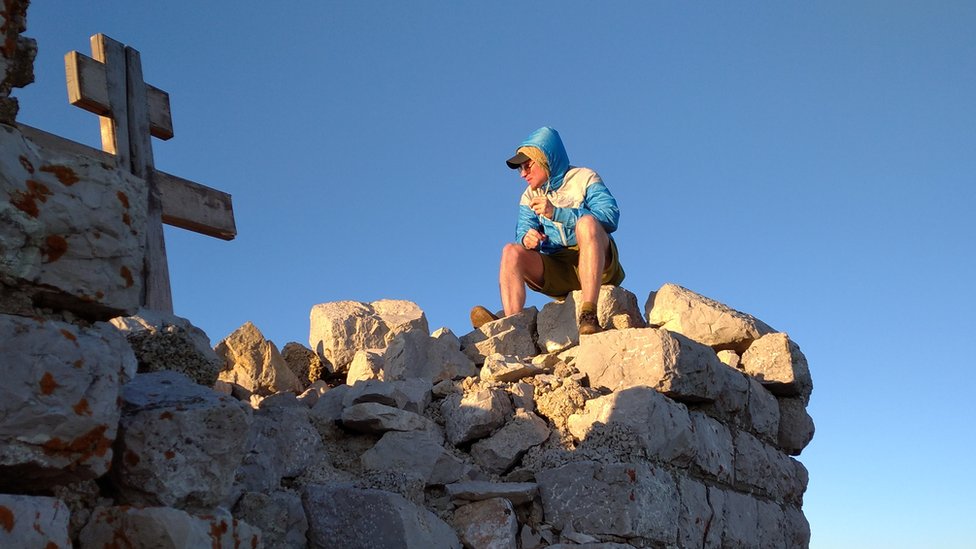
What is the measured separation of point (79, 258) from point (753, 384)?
4140 mm

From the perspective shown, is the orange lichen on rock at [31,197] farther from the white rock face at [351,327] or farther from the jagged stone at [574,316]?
the jagged stone at [574,316]

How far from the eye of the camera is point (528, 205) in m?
6.25

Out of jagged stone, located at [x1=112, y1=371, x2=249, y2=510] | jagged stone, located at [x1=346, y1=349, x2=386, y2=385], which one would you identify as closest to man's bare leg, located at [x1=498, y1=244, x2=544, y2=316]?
jagged stone, located at [x1=346, y1=349, x2=386, y2=385]

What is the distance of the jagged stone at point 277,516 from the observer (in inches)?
137

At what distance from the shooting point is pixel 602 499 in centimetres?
430

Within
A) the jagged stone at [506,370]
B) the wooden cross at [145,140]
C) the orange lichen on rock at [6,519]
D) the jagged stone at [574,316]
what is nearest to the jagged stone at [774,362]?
the jagged stone at [574,316]

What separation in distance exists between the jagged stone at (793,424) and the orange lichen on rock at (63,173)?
470 cm

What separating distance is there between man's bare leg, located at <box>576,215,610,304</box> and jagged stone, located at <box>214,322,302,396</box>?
1.59 meters

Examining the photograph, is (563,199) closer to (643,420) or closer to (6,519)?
(643,420)

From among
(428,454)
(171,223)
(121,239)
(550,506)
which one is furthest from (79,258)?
(171,223)

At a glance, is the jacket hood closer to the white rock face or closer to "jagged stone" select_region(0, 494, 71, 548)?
the white rock face

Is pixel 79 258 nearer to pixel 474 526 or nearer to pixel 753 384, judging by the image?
pixel 474 526

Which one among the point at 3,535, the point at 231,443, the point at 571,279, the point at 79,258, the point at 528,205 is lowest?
the point at 3,535

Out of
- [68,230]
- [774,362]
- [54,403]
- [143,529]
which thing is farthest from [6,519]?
[774,362]
